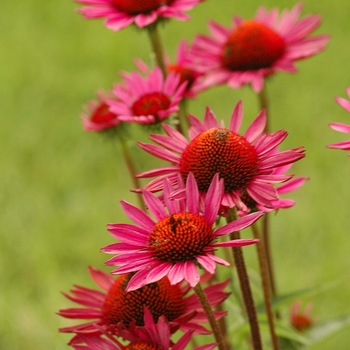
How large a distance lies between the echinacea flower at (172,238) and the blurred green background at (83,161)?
37.3 inches

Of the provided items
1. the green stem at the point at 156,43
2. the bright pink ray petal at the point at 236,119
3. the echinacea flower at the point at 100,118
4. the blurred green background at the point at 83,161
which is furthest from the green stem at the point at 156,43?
the blurred green background at the point at 83,161

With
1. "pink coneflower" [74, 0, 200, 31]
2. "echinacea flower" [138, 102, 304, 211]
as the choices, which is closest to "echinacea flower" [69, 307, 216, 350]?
"echinacea flower" [138, 102, 304, 211]

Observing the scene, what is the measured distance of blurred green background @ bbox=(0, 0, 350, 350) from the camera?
6.21 ft

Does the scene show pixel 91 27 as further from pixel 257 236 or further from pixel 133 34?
pixel 257 236

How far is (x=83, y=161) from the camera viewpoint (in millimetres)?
2379

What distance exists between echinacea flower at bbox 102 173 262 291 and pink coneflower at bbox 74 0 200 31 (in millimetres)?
432

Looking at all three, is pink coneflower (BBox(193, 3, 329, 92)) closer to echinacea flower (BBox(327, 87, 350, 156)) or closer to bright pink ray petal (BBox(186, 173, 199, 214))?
echinacea flower (BBox(327, 87, 350, 156))

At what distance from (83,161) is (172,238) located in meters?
1.68

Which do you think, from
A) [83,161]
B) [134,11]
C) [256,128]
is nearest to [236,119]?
[256,128]

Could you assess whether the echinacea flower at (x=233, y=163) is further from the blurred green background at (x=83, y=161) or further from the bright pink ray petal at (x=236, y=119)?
the blurred green background at (x=83, y=161)

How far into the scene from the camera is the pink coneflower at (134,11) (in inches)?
43.9

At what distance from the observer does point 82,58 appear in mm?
2883

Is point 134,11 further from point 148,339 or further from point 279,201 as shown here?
point 148,339

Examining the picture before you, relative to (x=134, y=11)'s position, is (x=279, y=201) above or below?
below
